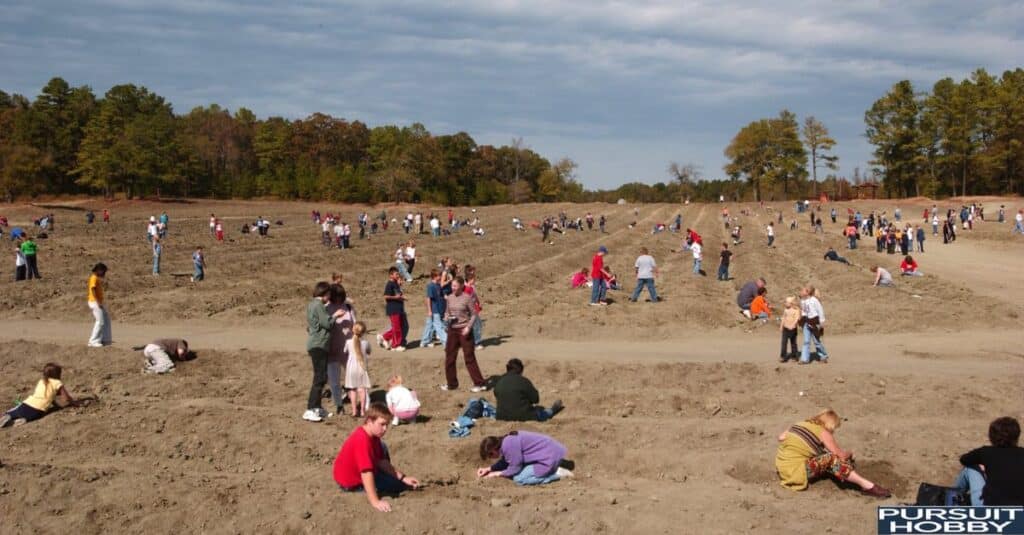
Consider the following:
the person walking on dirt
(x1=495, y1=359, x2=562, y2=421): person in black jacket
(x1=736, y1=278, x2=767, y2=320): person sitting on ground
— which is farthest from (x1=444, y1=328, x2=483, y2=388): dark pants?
the person walking on dirt

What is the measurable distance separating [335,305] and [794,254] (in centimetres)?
3628

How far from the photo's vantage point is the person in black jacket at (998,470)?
7.43 meters

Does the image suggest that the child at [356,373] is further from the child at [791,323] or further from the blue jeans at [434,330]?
the child at [791,323]

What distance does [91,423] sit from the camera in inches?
434

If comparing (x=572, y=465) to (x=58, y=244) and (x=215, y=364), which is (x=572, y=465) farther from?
(x=58, y=244)

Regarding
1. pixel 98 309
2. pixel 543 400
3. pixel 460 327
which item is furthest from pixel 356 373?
pixel 98 309

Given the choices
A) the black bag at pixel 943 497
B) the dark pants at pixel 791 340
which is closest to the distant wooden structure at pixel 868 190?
the dark pants at pixel 791 340

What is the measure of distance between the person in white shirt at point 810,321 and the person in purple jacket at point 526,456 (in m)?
7.41

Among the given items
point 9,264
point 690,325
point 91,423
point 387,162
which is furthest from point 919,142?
point 91,423

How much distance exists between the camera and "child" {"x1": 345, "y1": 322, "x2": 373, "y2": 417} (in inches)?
448

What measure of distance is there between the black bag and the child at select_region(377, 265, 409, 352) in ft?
34.5

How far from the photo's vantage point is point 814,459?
8.95 metres

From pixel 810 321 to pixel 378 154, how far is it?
11324 centimetres

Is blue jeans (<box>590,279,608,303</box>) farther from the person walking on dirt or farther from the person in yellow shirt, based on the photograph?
the person walking on dirt
